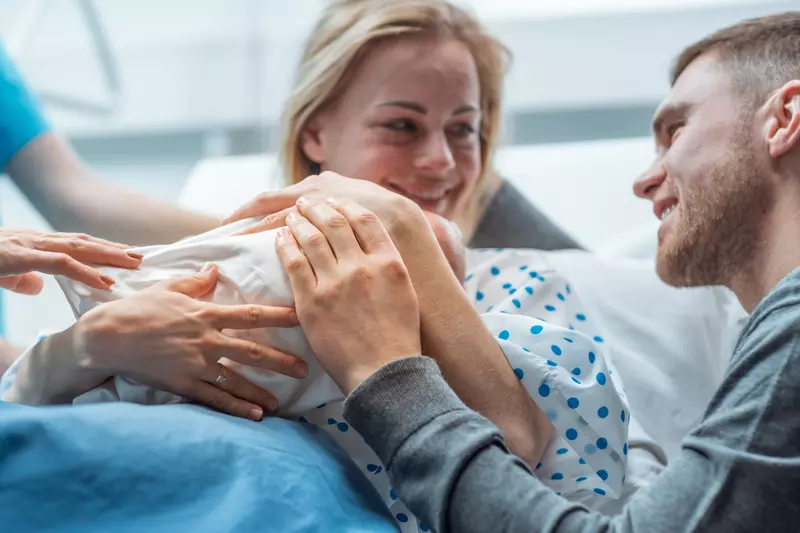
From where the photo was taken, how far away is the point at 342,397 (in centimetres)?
94

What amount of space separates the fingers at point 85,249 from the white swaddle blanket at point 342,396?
0.02 m

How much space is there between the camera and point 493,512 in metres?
0.72

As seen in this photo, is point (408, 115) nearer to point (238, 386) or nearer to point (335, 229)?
point (335, 229)

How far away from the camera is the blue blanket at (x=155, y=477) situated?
2.33 feet

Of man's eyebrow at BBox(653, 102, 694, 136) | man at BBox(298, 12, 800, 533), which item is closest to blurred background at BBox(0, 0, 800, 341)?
man's eyebrow at BBox(653, 102, 694, 136)

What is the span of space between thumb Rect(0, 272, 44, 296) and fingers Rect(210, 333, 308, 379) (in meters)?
0.30

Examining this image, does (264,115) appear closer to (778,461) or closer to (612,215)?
(612,215)

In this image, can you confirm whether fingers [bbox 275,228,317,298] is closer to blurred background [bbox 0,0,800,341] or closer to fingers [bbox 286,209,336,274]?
fingers [bbox 286,209,336,274]

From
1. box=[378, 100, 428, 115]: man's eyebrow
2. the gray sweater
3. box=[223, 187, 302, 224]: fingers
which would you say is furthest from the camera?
box=[378, 100, 428, 115]: man's eyebrow

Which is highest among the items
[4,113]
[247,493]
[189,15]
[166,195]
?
[189,15]

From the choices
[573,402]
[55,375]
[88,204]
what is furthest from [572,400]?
[88,204]

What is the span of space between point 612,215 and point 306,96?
0.88 meters

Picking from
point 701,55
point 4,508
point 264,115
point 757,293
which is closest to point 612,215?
point 701,55

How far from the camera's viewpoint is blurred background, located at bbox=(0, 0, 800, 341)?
7.95 feet
